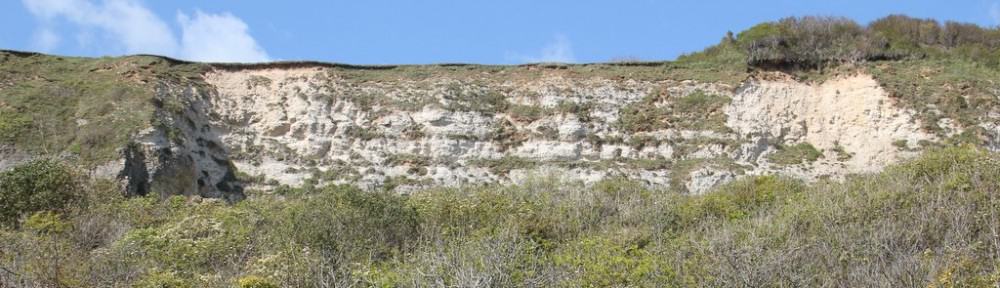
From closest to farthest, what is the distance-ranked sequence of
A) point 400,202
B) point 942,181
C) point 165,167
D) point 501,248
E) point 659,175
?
point 501,248 → point 942,181 → point 400,202 → point 165,167 → point 659,175

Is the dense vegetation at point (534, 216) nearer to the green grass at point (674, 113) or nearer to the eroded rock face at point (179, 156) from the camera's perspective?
the green grass at point (674, 113)

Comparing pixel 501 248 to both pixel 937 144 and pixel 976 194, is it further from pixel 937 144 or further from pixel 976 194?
pixel 937 144

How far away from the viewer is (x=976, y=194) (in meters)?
23.5

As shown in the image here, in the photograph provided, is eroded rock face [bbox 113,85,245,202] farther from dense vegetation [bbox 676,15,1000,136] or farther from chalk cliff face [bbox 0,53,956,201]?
Result: dense vegetation [bbox 676,15,1000,136]

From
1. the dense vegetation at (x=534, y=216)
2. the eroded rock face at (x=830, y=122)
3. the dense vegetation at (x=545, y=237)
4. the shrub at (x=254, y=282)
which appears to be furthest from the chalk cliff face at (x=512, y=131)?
the shrub at (x=254, y=282)

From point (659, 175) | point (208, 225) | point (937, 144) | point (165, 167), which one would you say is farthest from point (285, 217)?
point (937, 144)

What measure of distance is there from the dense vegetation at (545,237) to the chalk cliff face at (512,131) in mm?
6166

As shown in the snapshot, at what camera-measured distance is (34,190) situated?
93.5 ft

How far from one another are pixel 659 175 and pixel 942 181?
13.4 metres

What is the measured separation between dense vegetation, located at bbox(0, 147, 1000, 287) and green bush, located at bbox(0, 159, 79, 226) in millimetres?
134

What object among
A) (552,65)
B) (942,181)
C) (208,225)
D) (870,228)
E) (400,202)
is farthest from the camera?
(552,65)

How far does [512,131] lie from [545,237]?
15.4m

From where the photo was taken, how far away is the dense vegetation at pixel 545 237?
17.6m

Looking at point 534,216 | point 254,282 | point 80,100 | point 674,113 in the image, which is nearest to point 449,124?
point 674,113
